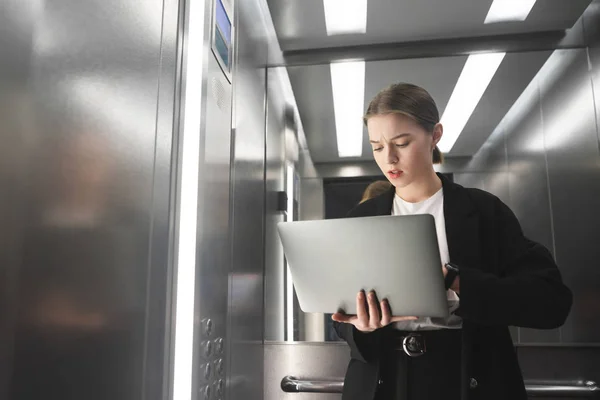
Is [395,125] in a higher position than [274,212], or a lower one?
higher

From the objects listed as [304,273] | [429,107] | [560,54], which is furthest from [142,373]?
[560,54]

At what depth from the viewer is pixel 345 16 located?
223 centimetres

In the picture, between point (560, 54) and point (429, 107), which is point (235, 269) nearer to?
point (429, 107)

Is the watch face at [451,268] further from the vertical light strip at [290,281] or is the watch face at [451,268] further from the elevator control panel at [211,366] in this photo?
the vertical light strip at [290,281]

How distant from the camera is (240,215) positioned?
1.86m

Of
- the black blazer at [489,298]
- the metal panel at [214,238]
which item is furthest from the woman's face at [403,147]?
the metal panel at [214,238]

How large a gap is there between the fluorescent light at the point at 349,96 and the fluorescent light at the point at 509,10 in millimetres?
589

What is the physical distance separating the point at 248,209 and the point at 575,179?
1.39m

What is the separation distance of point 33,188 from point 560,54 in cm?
222

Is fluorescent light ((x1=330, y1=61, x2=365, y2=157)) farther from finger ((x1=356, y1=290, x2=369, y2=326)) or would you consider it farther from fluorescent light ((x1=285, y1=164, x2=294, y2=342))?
finger ((x1=356, y1=290, x2=369, y2=326))

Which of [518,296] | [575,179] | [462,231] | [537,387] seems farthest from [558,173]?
[518,296]

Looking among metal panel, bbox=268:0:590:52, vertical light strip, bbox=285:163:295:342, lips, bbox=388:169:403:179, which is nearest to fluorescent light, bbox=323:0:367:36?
metal panel, bbox=268:0:590:52

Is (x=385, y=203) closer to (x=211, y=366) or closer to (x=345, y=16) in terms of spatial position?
(x=211, y=366)

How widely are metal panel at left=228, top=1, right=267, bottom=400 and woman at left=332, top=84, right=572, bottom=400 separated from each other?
468 mm
